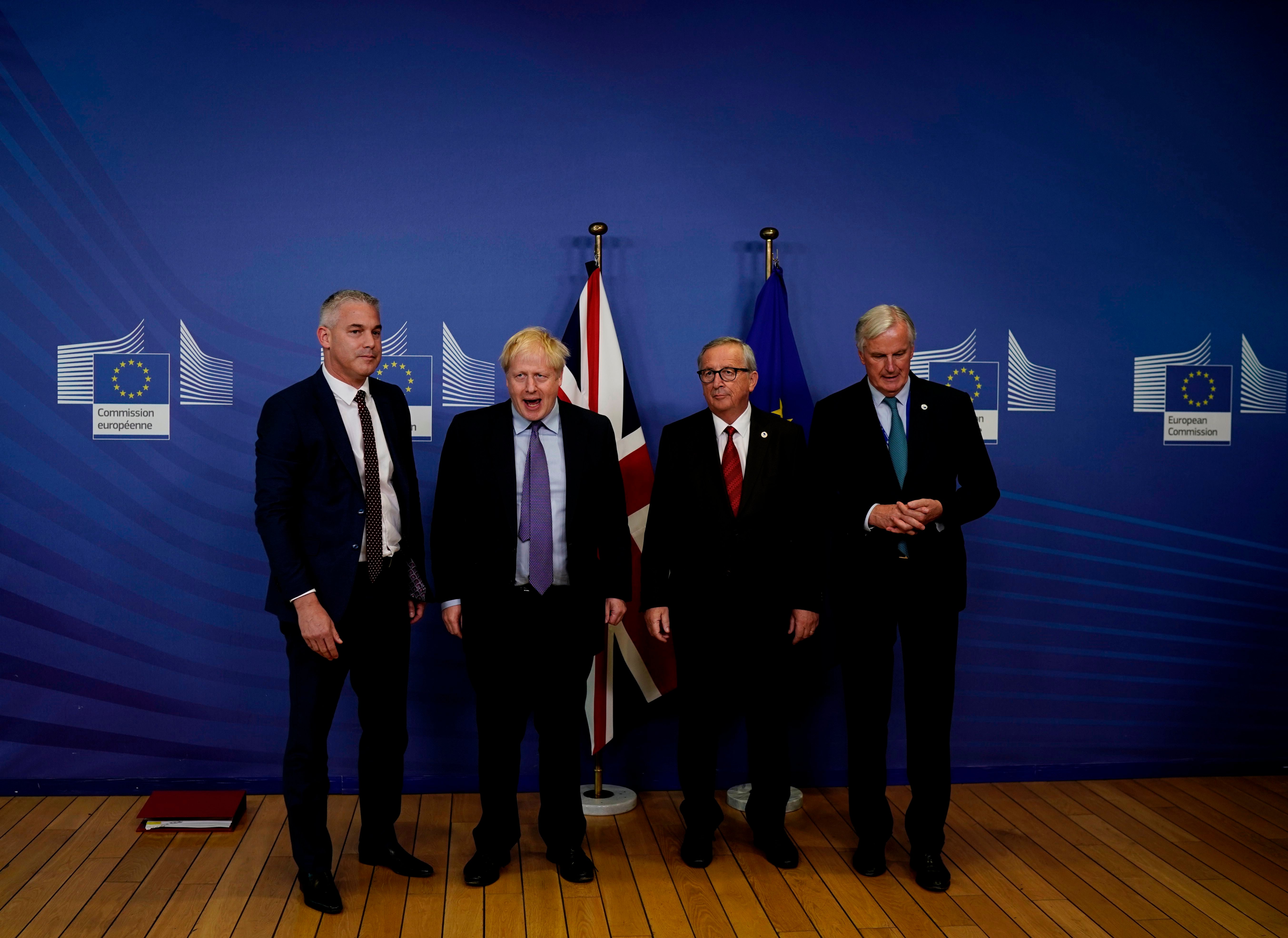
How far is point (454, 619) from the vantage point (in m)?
2.93

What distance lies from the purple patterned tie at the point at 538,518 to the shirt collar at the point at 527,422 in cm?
1

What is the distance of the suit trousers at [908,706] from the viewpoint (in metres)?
2.95

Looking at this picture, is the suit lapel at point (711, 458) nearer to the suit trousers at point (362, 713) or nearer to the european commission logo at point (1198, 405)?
the suit trousers at point (362, 713)

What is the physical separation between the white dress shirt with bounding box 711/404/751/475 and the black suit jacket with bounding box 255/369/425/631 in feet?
3.73

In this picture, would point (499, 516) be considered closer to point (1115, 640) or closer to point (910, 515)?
point (910, 515)

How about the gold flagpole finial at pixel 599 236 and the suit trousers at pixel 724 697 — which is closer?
the suit trousers at pixel 724 697

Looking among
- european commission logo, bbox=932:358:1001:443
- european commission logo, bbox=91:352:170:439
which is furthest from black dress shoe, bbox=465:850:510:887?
european commission logo, bbox=932:358:1001:443

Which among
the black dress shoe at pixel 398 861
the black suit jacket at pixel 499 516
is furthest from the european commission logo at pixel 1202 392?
the black dress shoe at pixel 398 861

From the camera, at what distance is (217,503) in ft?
12.0

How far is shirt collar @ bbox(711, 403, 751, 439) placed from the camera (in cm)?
311

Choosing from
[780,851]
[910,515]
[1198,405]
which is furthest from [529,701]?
[1198,405]

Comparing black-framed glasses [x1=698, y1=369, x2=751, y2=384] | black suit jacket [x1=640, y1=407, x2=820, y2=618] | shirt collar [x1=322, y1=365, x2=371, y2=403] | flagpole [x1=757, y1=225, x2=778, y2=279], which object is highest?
flagpole [x1=757, y1=225, x2=778, y2=279]

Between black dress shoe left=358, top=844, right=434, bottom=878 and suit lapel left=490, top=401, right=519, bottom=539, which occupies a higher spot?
suit lapel left=490, top=401, right=519, bottom=539

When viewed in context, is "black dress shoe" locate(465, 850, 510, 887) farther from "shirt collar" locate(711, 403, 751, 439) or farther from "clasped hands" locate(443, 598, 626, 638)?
"shirt collar" locate(711, 403, 751, 439)
